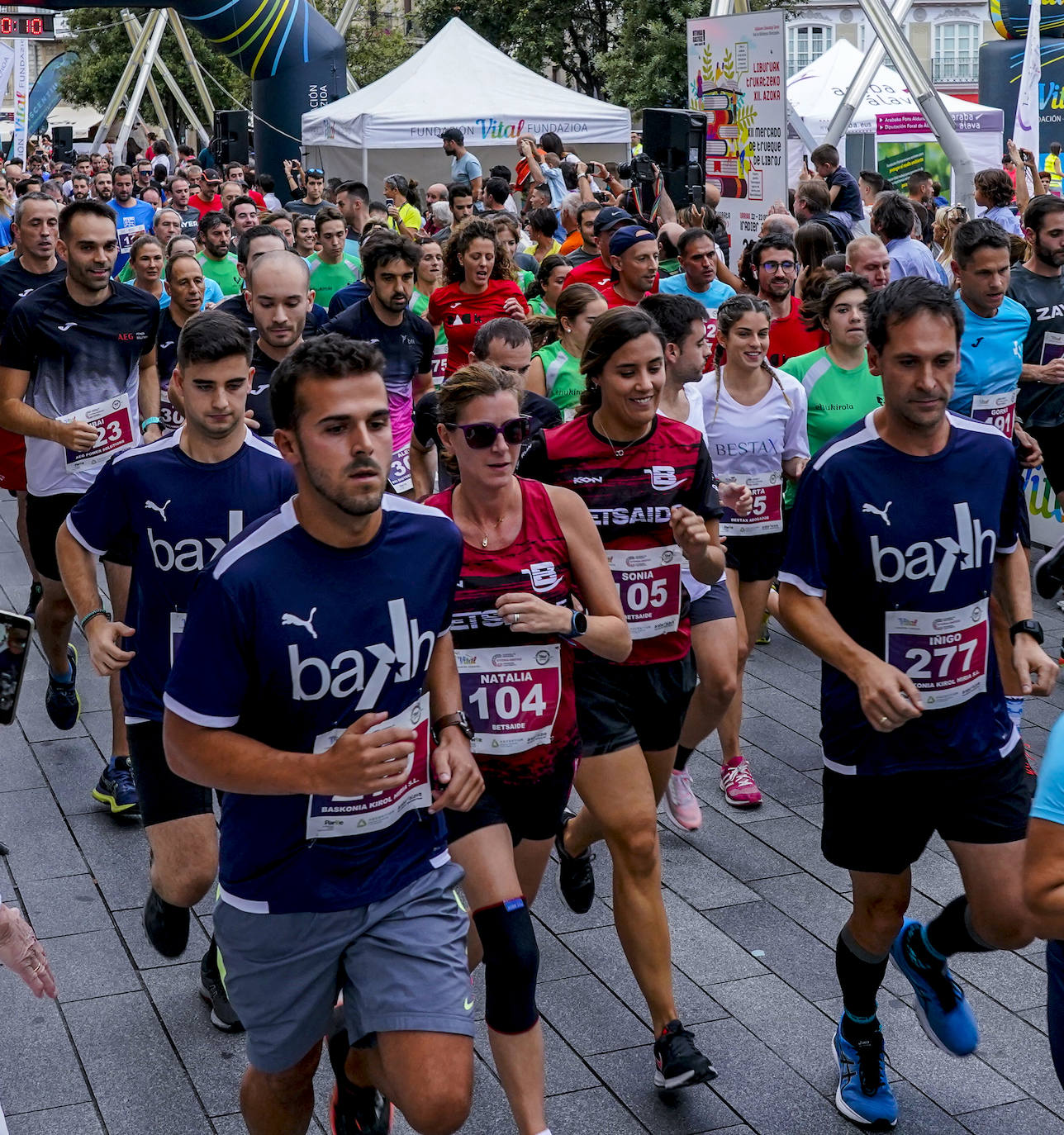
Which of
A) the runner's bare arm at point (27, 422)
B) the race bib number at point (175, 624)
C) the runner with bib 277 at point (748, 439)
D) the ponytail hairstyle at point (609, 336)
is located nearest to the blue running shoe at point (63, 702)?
the runner's bare arm at point (27, 422)

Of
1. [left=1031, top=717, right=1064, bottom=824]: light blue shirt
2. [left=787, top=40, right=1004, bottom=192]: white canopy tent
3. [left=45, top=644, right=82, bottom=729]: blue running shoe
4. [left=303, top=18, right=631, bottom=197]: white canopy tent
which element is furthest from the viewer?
[left=787, top=40, right=1004, bottom=192]: white canopy tent

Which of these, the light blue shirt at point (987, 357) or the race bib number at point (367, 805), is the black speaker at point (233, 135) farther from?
the race bib number at point (367, 805)

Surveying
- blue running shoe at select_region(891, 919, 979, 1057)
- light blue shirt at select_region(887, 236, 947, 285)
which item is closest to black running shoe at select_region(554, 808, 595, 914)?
blue running shoe at select_region(891, 919, 979, 1057)

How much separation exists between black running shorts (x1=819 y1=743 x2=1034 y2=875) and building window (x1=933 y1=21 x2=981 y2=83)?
6948 cm

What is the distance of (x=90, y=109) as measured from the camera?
78062 millimetres

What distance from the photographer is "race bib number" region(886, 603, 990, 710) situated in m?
3.91

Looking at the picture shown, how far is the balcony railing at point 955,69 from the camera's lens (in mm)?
68625

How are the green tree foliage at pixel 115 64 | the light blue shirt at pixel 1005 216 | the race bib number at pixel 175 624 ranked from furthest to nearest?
the green tree foliage at pixel 115 64 → the light blue shirt at pixel 1005 216 → the race bib number at pixel 175 624

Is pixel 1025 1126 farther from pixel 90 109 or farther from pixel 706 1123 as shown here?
pixel 90 109

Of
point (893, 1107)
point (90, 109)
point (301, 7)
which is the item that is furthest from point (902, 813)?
point (90, 109)

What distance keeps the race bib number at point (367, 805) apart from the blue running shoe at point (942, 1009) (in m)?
1.55

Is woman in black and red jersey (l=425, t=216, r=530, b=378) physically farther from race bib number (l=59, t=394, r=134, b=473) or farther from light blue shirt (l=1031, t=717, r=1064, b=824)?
light blue shirt (l=1031, t=717, r=1064, b=824)

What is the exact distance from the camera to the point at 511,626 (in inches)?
151

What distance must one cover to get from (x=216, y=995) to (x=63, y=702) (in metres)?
2.78
